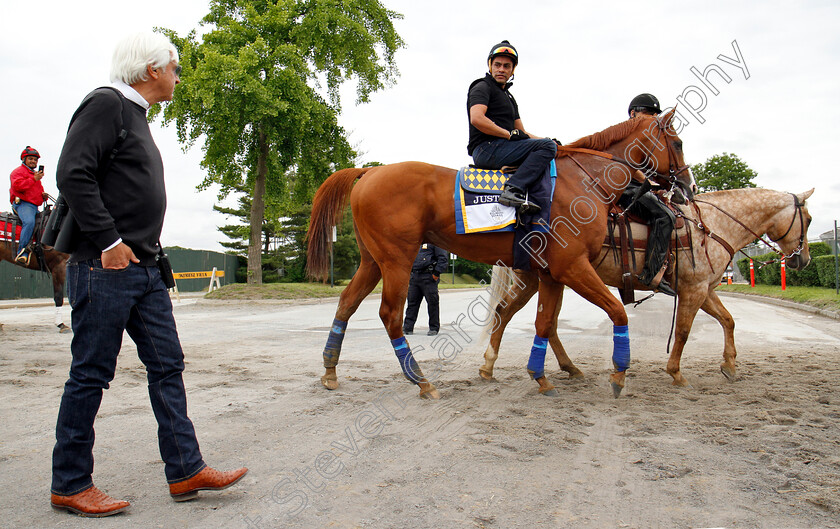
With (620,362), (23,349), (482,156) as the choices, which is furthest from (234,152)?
(620,362)

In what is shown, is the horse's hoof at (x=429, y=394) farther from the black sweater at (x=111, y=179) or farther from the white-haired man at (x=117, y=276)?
the black sweater at (x=111, y=179)

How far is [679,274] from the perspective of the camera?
→ 221 inches

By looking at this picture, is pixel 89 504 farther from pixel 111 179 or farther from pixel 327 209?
pixel 327 209

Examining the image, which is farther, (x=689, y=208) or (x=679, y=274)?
(x=689, y=208)

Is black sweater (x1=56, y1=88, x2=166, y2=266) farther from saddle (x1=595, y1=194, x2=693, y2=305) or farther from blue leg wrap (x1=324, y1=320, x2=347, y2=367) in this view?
saddle (x1=595, y1=194, x2=693, y2=305)

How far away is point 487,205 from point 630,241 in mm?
1779

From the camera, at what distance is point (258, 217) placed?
68.4 ft

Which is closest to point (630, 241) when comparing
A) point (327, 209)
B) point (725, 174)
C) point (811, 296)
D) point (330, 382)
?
point (327, 209)

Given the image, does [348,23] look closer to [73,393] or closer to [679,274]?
[679,274]

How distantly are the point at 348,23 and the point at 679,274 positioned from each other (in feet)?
61.3

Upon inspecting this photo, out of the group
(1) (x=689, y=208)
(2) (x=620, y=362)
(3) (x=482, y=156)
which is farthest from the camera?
(1) (x=689, y=208)

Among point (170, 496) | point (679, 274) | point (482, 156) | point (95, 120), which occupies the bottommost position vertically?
point (170, 496)

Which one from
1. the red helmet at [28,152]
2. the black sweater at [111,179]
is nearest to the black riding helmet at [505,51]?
the black sweater at [111,179]

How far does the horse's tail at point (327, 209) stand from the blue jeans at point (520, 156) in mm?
1250
